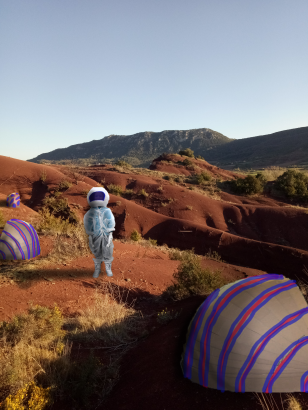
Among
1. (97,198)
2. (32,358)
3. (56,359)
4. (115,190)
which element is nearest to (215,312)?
(97,198)

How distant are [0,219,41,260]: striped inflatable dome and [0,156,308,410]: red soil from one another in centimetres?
36

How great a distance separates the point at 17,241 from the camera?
749cm

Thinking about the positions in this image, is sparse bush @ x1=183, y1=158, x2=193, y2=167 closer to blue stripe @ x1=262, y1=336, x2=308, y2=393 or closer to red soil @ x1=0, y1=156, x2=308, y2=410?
red soil @ x1=0, y1=156, x2=308, y2=410

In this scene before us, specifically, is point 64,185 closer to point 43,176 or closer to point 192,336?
point 43,176

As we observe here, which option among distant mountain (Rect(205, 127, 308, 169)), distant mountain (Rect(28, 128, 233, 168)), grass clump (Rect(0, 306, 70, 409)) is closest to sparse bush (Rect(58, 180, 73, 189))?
grass clump (Rect(0, 306, 70, 409))

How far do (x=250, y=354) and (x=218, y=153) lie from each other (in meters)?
94.5

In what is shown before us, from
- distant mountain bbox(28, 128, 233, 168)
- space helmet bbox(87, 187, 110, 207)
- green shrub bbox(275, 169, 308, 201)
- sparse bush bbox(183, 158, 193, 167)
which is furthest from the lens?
distant mountain bbox(28, 128, 233, 168)

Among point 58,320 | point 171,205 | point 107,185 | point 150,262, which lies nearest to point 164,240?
point 171,205

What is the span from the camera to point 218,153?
9194cm

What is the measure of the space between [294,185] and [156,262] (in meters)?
23.9

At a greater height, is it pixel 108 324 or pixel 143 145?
pixel 143 145

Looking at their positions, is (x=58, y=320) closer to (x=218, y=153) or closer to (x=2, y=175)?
(x=2, y=175)

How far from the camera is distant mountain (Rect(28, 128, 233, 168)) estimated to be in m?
105

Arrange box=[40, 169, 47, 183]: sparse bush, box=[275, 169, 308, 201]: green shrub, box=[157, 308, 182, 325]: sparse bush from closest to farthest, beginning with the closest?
box=[157, 308, 182, 325]: sparse bush
box=[40, 169, 47, 183]: sparse bush
box=[275, 169, 308, 201]: green shrub
